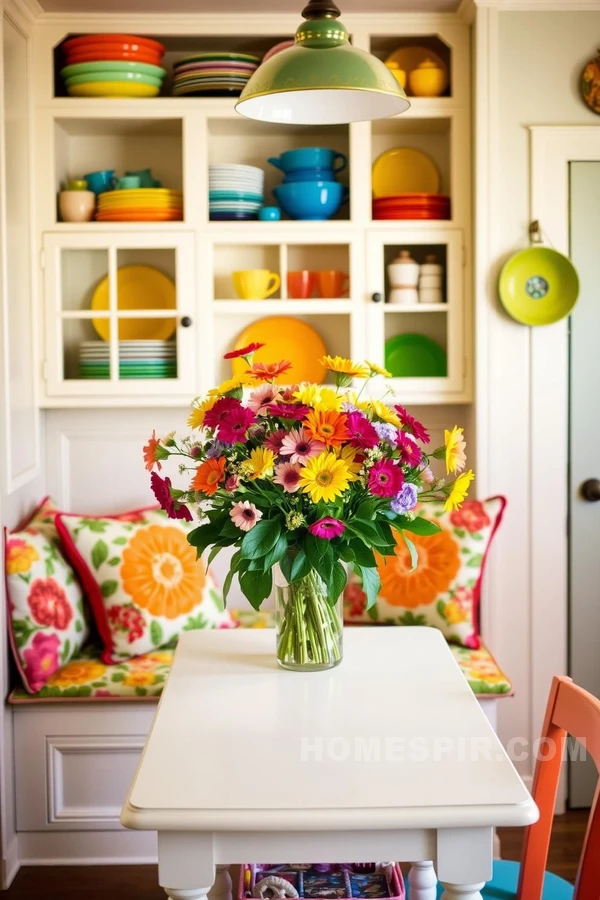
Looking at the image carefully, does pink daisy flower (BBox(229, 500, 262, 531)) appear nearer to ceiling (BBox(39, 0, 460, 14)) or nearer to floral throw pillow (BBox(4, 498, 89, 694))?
floral throw pillow (BBox(4, 498, 89, 694))

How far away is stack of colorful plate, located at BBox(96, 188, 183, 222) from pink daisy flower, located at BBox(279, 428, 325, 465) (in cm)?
172

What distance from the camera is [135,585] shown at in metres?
3.05

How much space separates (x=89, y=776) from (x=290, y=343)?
4.90 feet

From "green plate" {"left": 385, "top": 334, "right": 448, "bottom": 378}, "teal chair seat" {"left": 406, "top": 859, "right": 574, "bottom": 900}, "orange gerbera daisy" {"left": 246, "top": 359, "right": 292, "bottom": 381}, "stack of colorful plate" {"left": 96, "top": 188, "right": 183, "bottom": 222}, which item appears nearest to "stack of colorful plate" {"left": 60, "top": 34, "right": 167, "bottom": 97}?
"stack of colorful plate" {"left": 96, "top": 188, "right": 183, "bottom": 222}

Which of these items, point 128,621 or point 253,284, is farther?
point 253,284

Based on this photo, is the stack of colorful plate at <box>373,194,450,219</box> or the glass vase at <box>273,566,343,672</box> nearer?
the glass vase at <box>273,566,343,672</box>

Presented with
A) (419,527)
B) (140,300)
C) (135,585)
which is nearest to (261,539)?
(419,527)

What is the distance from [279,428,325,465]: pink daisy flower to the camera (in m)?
1.79

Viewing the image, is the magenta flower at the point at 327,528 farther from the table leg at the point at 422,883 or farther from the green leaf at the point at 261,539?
the table leg at the point at 422,883

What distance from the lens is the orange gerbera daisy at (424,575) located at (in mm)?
3156

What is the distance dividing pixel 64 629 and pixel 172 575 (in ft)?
1.13

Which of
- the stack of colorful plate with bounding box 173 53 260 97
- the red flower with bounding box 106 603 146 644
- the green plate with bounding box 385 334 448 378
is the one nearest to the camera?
the red flower with bounding box 106 603 146 644

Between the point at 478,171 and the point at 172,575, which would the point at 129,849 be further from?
the point at 478,171

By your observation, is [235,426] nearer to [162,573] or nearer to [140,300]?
[162,573]
